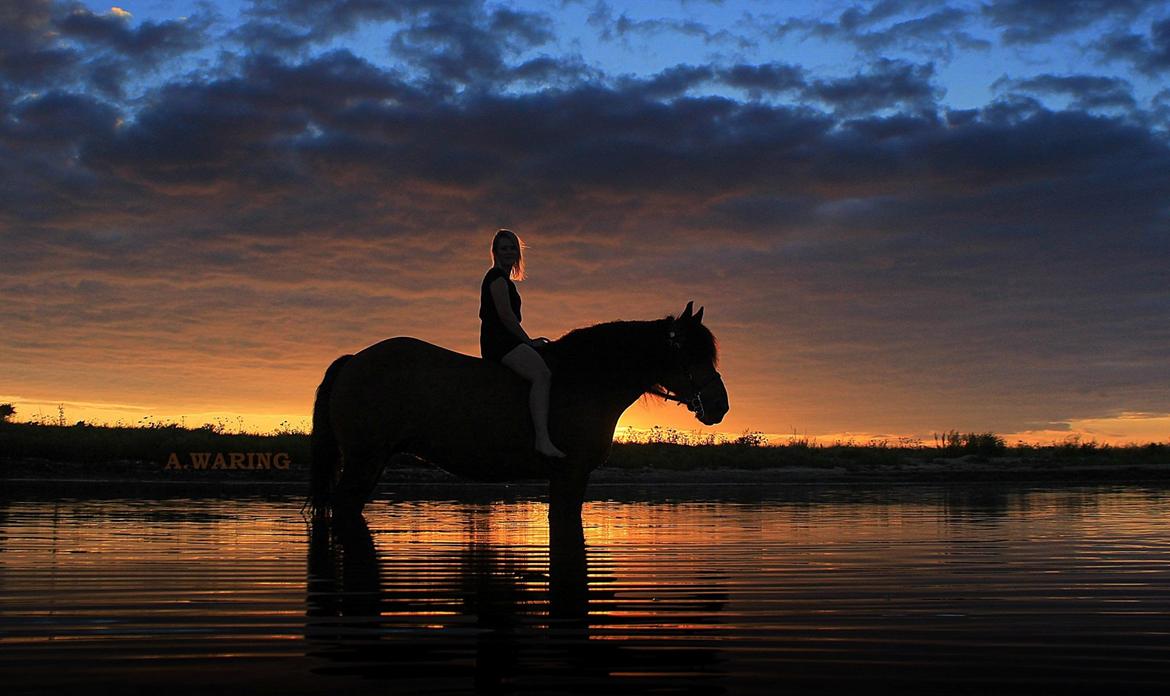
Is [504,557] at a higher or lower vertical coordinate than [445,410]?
lower

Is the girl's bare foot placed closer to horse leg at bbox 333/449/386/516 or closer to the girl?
the girl

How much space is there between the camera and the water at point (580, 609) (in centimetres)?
320

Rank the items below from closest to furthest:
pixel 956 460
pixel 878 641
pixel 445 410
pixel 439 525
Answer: pixel 878 641
pixel 445 410
pixel 439 525
pixel 956 460

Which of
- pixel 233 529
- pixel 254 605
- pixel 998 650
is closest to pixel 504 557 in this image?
pixel 254 605

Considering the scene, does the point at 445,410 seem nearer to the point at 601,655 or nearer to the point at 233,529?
the point at 233,529

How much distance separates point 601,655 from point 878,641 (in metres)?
1.13

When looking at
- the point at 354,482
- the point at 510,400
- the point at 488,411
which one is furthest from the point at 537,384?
the point at 354,482

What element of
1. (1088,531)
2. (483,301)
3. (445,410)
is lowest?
(1088,531)

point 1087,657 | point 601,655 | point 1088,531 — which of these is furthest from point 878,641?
point 1088,531

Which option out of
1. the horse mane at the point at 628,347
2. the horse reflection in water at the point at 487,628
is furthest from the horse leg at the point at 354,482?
the horse reflection in water at the point at 487,628

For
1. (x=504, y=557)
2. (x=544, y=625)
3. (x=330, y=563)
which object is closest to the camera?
(x=544, y=625)

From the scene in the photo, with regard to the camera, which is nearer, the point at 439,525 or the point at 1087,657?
the point at 1087,657

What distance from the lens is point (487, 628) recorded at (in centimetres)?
403

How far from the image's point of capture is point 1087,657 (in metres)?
3.55
